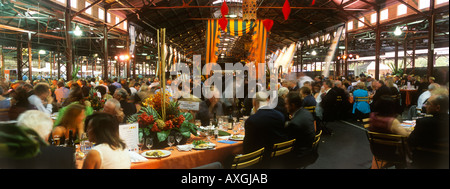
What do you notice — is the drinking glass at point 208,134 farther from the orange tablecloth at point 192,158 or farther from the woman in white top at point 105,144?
the woman in white top at point 105,144

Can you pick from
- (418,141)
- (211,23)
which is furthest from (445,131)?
(211,23)

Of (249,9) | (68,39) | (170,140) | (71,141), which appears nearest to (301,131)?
(170,140)

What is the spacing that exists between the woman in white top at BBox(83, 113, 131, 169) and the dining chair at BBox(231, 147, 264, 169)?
0.85 metres

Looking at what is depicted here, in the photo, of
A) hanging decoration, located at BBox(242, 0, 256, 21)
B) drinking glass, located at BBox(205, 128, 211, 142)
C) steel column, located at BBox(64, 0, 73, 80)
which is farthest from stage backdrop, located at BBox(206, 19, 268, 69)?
drinking glass, located at BBox(205, 128, 211, 142)

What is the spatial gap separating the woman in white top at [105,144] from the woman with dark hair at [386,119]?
252cm

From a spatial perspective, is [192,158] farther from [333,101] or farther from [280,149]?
[333,101]

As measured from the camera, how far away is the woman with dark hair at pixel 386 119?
2811 millimetres

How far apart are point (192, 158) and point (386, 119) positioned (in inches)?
84.9

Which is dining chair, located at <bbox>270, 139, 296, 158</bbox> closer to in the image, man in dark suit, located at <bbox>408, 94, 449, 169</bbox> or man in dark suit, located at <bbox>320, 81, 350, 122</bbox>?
man in dark suit, located at <bbox>408, 94, 449, 169</bbox>

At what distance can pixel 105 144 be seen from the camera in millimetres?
1716

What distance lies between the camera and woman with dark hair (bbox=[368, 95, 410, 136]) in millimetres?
2811

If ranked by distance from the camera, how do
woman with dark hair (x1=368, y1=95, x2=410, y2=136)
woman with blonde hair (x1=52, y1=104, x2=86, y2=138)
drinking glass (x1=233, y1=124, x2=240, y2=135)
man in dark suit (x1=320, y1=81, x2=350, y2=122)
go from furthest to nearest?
man in dark suit (x1=320, y1=81, x2=350, y2=122) → drinking glass (x1=233, y1=124, x2=240, y2=135) → woman with dark hair (x1=368, y1=95, x2=410, y2=136) → woman with blonde hair (x1=52, y1=104, x2=86, y2=138)

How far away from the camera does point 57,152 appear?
1.28 meters
